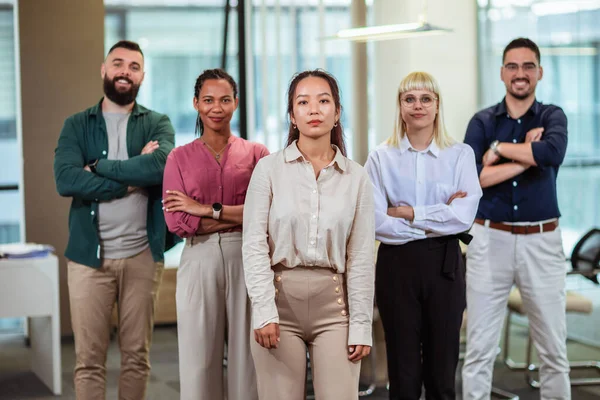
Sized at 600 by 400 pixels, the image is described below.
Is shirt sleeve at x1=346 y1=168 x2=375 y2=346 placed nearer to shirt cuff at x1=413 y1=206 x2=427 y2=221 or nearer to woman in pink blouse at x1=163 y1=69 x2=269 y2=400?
shirt cuff at x1=413 y1=206 x2=427 y2=221

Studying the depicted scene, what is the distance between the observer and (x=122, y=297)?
3.89m

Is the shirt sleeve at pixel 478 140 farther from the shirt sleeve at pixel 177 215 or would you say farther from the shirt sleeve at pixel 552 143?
the shirt sleeve at pixel 177 215

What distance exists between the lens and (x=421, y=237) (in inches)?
135

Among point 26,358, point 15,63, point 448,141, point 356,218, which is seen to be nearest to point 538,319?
point 448,141

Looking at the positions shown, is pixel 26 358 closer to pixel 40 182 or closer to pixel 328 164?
pixel 40 182

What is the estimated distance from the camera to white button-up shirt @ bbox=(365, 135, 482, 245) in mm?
3424

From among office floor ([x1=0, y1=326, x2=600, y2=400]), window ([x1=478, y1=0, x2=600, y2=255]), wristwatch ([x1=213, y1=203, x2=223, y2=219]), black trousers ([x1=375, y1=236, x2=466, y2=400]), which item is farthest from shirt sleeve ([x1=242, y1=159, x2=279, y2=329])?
window ([x1=478, y1=0, x2=600, y2=255])

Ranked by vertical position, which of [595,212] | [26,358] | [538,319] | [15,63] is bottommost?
[26,358]

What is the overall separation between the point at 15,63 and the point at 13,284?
236cm

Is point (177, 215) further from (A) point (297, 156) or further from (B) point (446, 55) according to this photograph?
(B) point (446, 55)

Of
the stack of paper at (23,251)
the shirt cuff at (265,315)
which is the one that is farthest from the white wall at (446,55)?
the shirt cuff at (265,315)

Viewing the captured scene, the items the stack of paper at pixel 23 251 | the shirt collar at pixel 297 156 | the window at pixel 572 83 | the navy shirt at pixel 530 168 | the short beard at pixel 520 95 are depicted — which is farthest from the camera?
the window at pixel 572 83

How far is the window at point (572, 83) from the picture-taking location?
240 inches

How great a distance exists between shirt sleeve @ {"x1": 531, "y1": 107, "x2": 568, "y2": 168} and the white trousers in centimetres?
37
